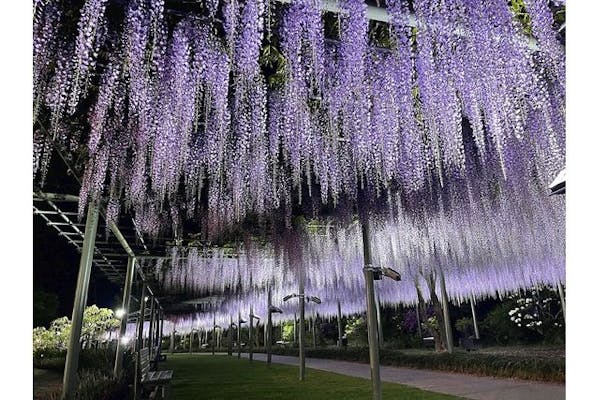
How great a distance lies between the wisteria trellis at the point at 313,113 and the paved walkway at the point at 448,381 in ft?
2.38

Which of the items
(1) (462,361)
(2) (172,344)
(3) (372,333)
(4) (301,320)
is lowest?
(1) (462,361)

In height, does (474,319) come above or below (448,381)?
above

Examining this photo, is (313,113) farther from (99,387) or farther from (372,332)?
(99,387)

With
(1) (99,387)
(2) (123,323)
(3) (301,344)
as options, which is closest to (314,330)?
(3) (301,344)

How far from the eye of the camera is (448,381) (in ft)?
13.3

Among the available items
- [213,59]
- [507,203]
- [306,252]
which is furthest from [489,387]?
[213,59]

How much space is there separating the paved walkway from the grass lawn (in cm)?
7

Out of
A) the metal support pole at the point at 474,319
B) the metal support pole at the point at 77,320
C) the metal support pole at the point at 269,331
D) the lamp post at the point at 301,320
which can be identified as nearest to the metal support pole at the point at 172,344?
the metal support pole at the point at 269,331

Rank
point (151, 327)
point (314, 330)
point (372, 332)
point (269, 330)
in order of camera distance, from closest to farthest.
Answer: point (372, 332), point (314, 330), point (269, 330), point (151, 327)

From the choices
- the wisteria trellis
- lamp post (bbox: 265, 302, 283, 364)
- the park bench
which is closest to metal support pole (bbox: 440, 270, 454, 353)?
the wisteria trellis

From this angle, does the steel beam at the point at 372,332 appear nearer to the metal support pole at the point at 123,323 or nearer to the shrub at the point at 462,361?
the shrub at the point at 462,361

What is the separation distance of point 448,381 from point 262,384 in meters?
1.80

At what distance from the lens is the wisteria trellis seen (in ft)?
6.99

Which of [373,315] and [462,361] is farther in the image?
[462,361]
